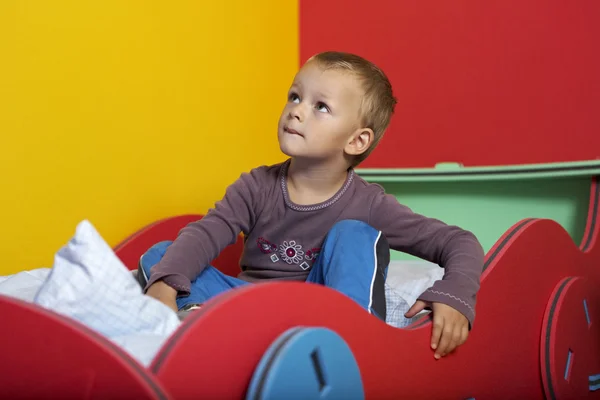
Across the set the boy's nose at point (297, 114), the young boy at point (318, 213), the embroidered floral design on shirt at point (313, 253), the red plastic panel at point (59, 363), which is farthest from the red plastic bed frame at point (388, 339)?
the boy's nose at point (297, 114)

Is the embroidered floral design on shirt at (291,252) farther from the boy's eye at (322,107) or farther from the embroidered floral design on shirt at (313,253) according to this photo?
the boy's eye at (322,107)

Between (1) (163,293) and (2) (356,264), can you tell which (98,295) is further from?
(2) (356,264)

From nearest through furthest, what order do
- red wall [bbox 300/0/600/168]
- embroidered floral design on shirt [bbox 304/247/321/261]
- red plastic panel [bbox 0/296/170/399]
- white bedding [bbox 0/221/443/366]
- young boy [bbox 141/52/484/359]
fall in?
red plastic panel [bbox 0/296/170/399], white bedding [bbox 0/221/443/366], young boy [bbox 141/52/484/359], embroidered floral design on shirt [bbox 304/247/321/261], red wall [bbox 300/0/600/168]

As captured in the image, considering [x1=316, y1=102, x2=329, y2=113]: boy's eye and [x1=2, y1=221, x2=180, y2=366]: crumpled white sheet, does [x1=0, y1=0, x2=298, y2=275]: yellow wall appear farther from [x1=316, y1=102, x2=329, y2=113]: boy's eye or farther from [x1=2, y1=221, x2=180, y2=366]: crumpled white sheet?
[x1=2, y1=221, x2=180, y2=366]: crumpled white sheet

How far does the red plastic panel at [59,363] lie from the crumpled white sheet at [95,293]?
7 cm

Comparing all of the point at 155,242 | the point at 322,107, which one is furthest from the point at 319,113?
the point at 155,242

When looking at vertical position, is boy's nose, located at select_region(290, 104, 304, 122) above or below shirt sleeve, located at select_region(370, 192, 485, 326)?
above

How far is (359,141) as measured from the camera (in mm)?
1187

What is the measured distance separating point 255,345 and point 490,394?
20.9 inches

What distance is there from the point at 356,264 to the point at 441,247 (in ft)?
0.55

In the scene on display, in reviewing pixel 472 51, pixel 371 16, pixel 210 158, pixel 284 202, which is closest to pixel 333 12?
pixel 371 16

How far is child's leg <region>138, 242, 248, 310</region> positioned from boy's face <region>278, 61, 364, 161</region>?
23cm

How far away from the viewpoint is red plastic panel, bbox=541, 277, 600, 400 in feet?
3.68

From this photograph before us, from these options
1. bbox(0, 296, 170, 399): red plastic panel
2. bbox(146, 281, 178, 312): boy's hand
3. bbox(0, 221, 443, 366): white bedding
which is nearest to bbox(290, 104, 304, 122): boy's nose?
bbox(146, 281, 178, 312): boy's hand
